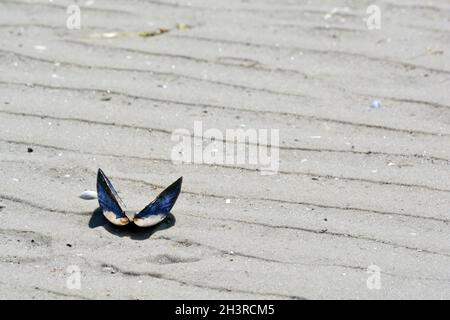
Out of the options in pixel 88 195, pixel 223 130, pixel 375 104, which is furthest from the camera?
pixel 375 104

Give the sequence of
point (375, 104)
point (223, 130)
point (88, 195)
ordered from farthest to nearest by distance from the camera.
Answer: point (375, 104) → point (223, 130) → point (88, 195)

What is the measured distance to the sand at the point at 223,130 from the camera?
125 inches

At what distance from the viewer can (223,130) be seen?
3.94 meters

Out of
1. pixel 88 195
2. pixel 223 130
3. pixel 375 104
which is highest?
pixel 375 104

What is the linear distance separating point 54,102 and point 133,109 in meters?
0.31

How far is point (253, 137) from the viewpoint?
391 centimetres

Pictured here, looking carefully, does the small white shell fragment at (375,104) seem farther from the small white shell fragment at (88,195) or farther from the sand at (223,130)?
the small white shell fragment at (88,195)

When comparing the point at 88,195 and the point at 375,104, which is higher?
the point at 375,104

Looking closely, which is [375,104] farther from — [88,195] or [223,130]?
[88,195]

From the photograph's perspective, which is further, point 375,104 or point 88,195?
point 375,104

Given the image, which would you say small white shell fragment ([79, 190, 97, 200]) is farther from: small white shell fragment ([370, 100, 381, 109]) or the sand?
small white shell fragment ([370, 100, 381, 109])

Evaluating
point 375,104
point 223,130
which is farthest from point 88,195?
point 375,104
